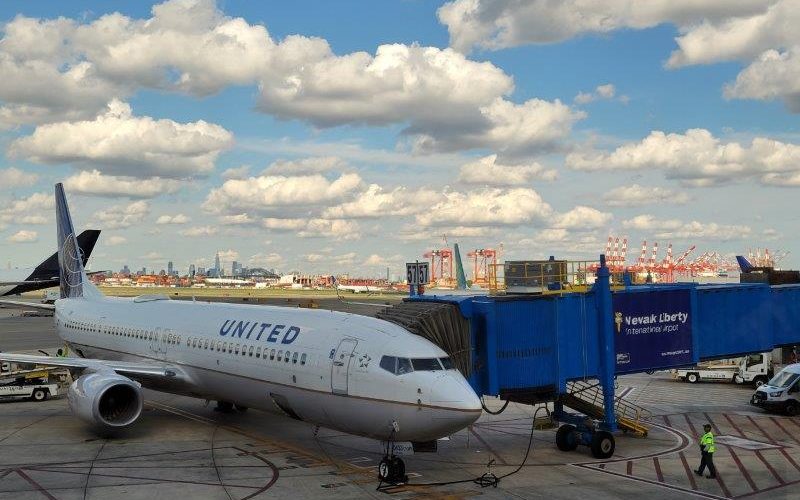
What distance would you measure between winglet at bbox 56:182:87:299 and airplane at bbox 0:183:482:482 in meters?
8.36

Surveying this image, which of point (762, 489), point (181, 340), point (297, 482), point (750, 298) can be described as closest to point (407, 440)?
point (297, 482)

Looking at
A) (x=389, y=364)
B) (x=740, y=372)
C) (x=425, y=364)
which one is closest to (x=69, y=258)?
(x=389, y=364)

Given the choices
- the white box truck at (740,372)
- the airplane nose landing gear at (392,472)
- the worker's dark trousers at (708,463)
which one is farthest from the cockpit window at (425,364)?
the white box truck at (740,372)

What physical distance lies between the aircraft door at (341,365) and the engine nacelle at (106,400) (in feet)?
33.6

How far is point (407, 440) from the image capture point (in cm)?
2139

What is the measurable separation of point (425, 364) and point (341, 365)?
2871 mm

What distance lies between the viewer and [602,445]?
26.8m

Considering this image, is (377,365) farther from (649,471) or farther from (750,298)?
(750,298)

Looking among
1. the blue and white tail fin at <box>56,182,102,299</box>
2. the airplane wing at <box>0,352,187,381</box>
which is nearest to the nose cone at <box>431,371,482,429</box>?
the airplane wing at <box>0,352,187,381</box>

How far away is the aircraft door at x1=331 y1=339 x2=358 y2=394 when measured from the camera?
74.3 ft

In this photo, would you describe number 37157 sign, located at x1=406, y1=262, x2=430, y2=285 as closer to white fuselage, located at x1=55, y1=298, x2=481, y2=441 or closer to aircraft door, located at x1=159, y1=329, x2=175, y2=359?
white fuselage, located at x1=55, y1=298, x2=481, y2=441

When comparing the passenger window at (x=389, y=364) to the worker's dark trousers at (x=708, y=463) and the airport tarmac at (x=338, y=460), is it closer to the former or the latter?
the airport tarmac at (x=338, y=460)

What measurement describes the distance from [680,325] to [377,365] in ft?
50.2

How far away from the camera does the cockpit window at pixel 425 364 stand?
70.6 feet
